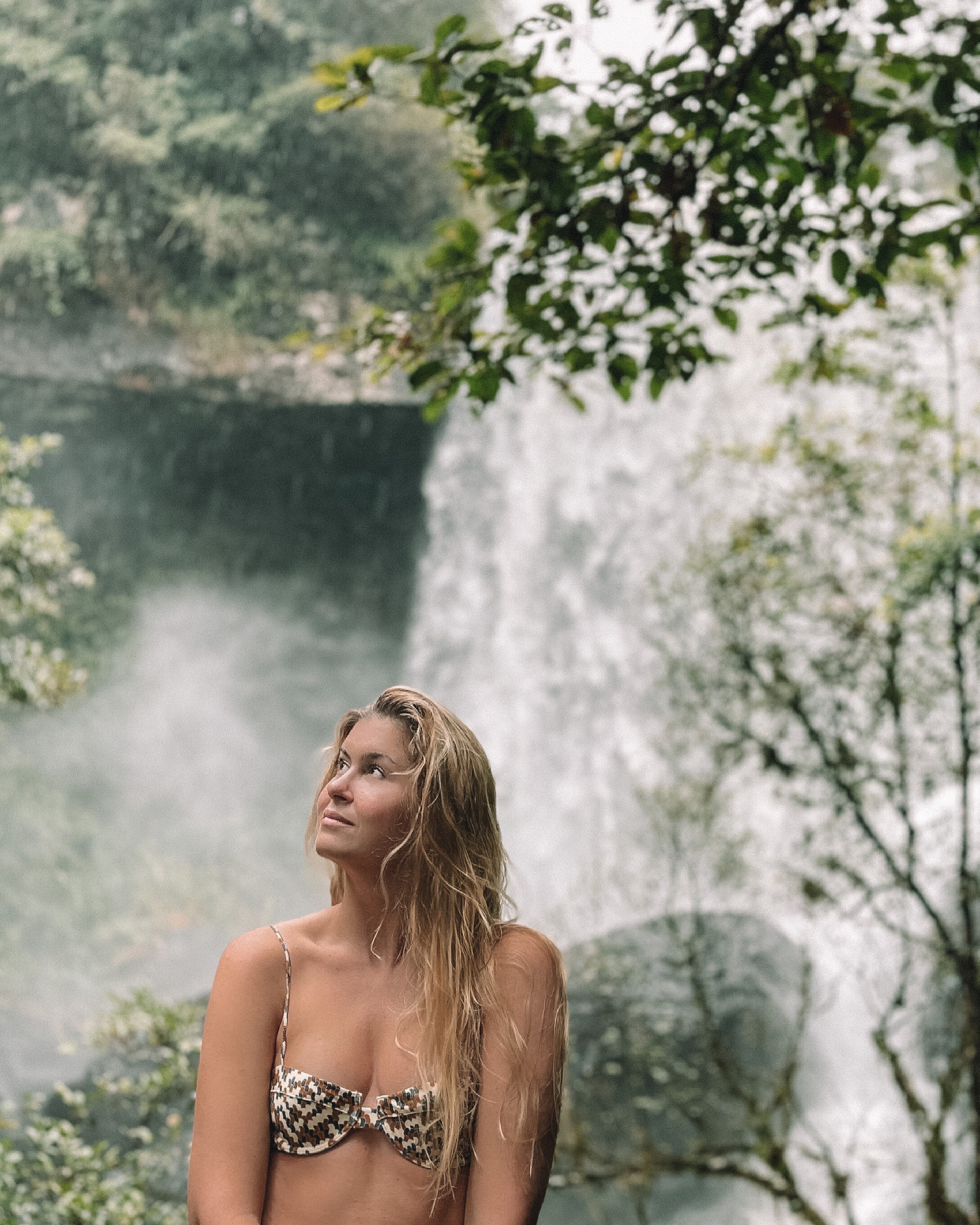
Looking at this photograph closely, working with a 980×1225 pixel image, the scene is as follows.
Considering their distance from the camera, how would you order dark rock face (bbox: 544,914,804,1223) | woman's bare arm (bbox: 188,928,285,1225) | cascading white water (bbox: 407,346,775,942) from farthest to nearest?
cascading white water (bbox: 407,346,775,942), dark rock face (bbox: 544,914,804,1223), woman's bare arm (bbox: 188,928,285,1225)

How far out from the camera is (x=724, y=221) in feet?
7.00

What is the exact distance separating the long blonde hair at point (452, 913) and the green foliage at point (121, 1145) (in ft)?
7.27

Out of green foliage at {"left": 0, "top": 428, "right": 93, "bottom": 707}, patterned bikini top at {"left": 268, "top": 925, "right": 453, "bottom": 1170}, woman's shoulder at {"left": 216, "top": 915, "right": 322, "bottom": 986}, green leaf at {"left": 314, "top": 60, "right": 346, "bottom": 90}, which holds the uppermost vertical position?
green foliage at {"left": 0, "top": 428, "right": 93, "bottom": 707}

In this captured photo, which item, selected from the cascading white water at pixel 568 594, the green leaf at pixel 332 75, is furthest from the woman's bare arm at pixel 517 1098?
the cascading white water at pixel 568 594

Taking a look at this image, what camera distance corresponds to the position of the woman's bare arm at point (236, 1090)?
125 cm

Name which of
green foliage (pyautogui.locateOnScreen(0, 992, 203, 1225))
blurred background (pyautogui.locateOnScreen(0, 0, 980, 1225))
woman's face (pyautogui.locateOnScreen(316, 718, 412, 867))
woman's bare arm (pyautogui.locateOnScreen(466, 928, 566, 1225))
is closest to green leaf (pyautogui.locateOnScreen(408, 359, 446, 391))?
woman's face (pyautogui.locateOnScreen(316, 718, 412, 867))

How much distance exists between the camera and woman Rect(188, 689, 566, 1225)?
1.28 metres

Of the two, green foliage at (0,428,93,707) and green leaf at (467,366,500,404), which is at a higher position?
green foliage at (0,428,93,707)

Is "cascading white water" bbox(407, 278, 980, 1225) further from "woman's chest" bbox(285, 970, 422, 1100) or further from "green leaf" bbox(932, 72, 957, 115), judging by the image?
"woman's chest" bbox(285, 970, 422, 1100)

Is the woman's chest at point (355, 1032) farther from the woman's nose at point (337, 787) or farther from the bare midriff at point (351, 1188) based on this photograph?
the woman's nose at point (337, 787)

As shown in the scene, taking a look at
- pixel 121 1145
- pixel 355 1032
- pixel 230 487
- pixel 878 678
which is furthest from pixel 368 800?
pixel 230 487

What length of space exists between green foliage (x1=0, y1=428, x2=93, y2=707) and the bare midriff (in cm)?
415

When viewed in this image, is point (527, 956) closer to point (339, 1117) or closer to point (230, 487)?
point (339, 1117)

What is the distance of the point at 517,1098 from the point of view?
1316mm
